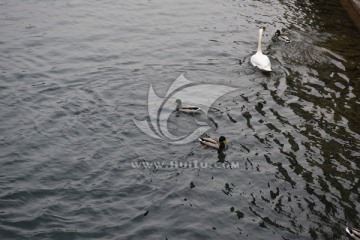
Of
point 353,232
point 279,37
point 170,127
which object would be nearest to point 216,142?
point 170,127

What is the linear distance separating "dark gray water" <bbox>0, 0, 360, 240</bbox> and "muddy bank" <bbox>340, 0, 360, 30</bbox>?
1.23 metres

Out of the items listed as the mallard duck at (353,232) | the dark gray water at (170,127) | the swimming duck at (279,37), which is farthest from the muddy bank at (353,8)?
the mallard duck at (353,232)

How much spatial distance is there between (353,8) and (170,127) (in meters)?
20.1

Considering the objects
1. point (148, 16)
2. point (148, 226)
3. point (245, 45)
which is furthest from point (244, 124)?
point (148, 16)

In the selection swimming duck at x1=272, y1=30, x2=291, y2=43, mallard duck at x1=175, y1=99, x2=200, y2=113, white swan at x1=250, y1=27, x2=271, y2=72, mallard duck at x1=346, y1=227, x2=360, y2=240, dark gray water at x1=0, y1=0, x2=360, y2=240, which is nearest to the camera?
mallard duck at x1=346, y1=227, x2=360, y2=240

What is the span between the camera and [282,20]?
94.7 ft

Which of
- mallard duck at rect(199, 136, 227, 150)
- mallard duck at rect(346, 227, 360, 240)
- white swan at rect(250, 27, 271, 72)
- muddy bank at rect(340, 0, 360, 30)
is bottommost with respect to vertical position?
mallard duck at rect(346, 227, 360, 240)

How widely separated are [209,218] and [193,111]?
5866mm

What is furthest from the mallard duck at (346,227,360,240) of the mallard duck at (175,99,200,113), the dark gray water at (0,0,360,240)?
the mallard duck at (175,99,200,113)

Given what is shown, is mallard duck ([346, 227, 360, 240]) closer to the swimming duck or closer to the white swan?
the white swan

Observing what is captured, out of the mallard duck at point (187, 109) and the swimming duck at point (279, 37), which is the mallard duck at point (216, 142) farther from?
the swimming duck at point (279, 37)

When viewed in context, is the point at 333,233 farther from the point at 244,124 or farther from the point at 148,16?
the point at 148,16

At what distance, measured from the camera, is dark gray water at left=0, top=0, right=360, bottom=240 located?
1257cm

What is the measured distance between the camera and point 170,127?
16.7 meters
